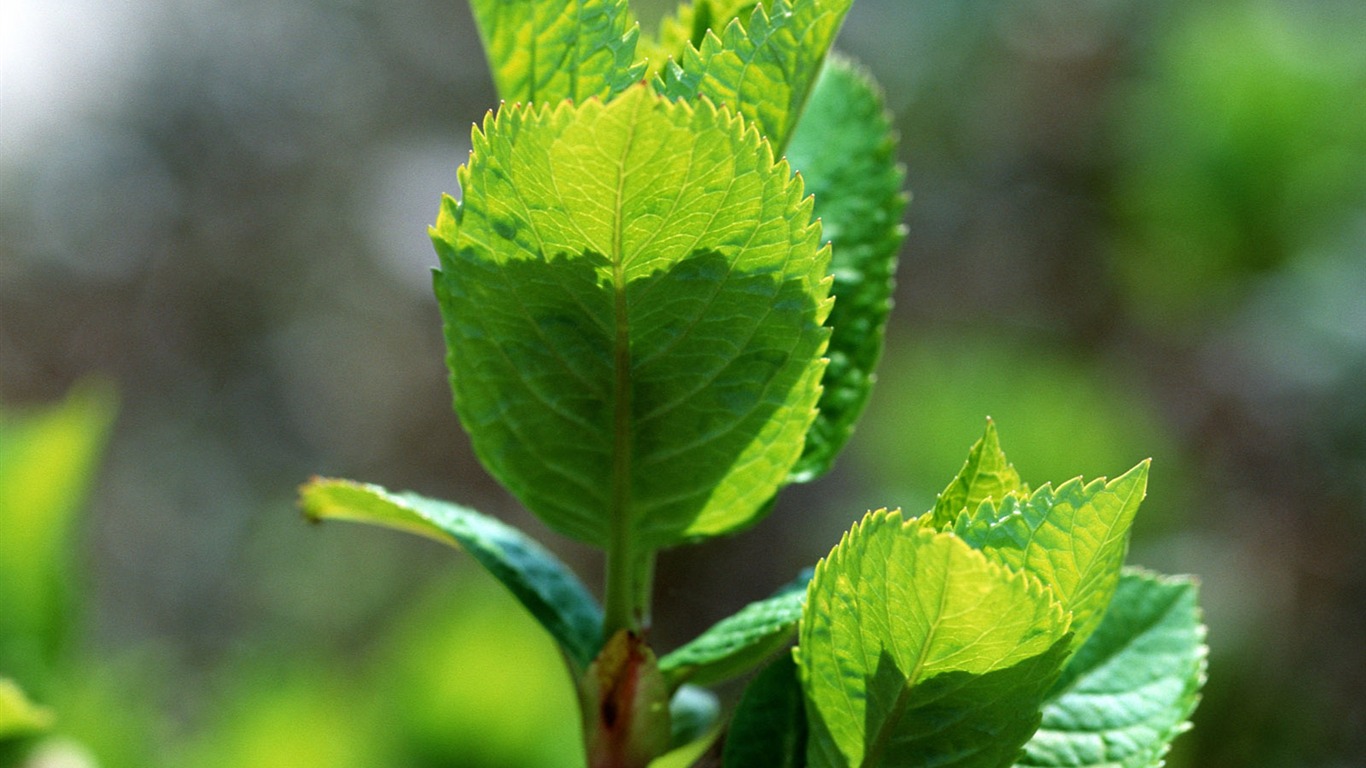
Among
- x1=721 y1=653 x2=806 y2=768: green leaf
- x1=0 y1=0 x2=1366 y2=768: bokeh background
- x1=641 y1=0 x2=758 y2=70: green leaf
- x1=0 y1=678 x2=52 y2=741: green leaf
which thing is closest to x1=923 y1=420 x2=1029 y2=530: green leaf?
x1=721 y1=653 x2=806 y2=768: green leaf

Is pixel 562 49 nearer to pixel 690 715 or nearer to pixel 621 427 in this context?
pixel 621 427

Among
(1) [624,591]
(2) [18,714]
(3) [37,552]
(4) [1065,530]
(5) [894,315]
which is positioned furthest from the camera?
(5) [894,315]

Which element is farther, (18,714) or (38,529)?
(38,529)

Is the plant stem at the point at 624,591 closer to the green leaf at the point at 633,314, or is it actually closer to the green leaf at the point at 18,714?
the green leaf at the point at 633,314

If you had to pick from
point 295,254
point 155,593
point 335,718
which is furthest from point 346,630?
point 335,718

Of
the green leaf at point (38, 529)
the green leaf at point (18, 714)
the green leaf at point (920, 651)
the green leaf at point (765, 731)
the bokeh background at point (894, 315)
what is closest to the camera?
the green leaf at point (920, 651)

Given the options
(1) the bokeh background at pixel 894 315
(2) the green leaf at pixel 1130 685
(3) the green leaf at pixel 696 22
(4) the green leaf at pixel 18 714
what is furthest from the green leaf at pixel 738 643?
(1) the bokeh background at pixel 894 315

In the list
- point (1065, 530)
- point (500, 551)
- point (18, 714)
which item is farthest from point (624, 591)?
point (18, 714)
